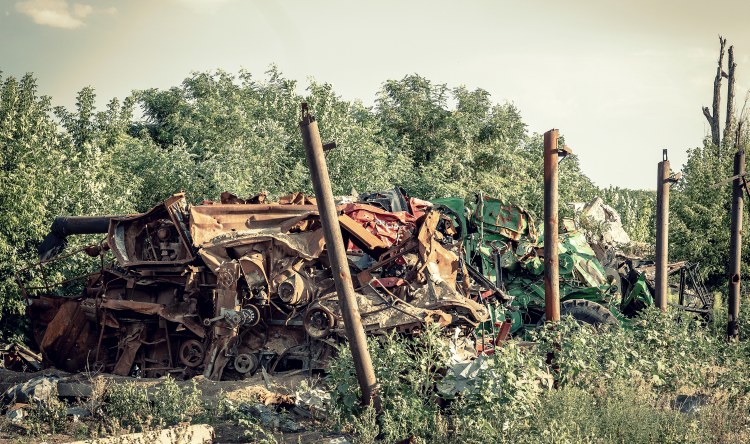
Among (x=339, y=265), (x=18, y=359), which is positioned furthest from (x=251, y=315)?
(x=18, y=359)

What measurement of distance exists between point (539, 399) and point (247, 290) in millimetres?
4917

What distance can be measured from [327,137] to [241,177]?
13.0 feet

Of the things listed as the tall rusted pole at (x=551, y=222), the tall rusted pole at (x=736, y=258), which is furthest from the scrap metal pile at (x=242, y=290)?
the tall rusted pole at (x=736, y=258)

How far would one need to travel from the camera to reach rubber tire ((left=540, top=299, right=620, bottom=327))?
16203mm

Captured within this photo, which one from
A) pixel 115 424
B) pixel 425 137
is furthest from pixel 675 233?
pixel 115 424

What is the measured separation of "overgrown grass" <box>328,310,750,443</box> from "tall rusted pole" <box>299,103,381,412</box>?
0.26 m

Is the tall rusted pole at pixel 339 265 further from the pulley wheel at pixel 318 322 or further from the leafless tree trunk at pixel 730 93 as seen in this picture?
the leafless tree trunk at pixel 730 93

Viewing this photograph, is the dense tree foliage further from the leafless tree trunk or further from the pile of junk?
the leafless tree trunk

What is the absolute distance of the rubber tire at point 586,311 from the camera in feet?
53.2

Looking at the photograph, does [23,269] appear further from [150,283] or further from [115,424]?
[115,424]

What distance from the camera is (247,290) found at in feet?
41.8

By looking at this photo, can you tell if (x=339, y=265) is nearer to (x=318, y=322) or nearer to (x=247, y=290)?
(x=318, y=322)

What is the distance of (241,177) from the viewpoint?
2144 cm

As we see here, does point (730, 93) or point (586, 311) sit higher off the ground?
point (730, 93)
